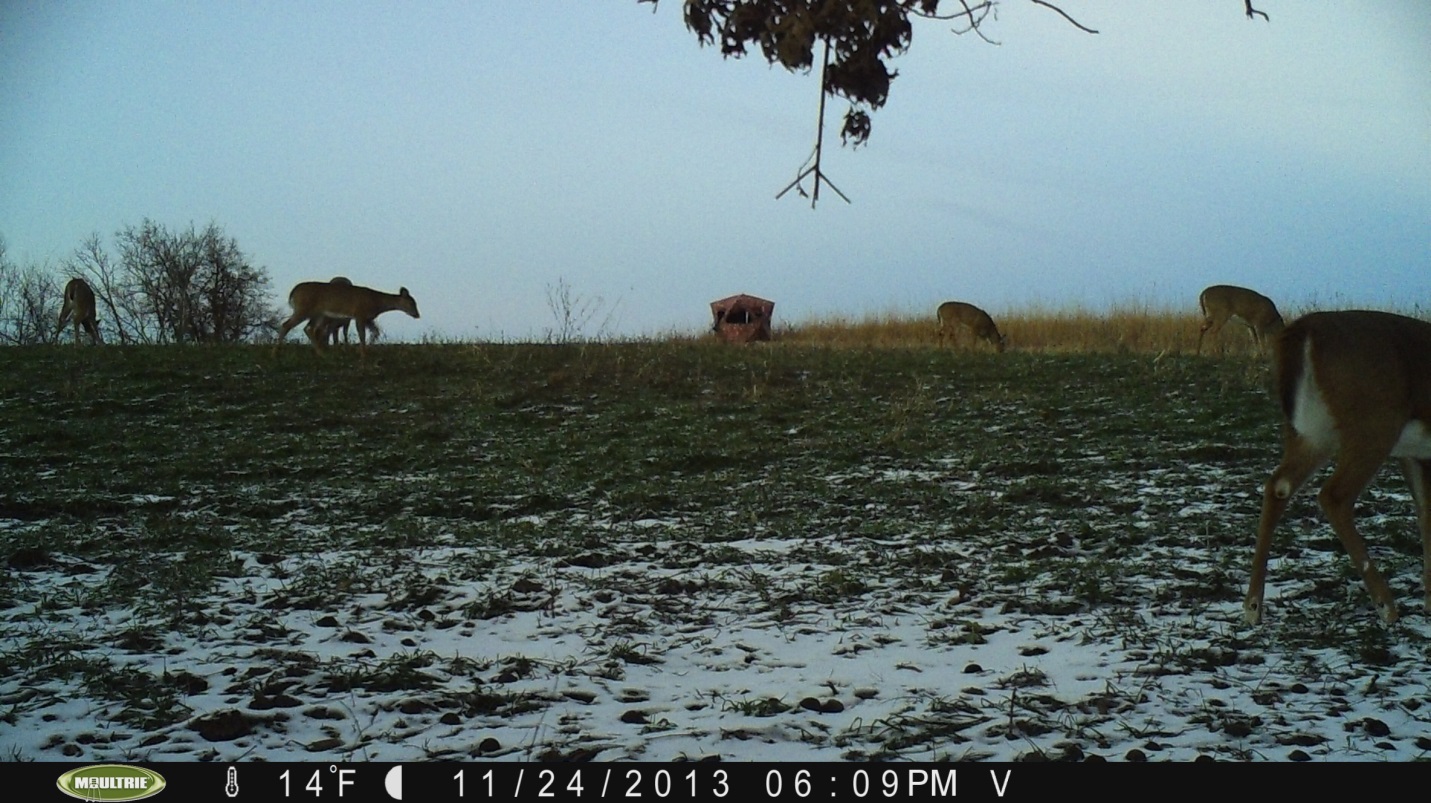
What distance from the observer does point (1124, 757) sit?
12.4 feet

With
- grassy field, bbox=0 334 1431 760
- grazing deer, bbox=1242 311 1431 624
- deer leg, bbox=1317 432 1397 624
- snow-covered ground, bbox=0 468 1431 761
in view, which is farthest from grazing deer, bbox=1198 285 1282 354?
deer leg, bbox=1317 432 1397 624

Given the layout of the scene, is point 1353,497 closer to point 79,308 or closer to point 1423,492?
point 1423,492

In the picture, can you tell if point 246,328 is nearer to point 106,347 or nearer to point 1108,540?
point 106,347

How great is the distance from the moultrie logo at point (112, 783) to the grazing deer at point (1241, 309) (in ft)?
59.0

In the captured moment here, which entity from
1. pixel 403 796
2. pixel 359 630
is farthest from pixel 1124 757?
pixel 359 630

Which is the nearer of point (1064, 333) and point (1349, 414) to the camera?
point (1349, 414)

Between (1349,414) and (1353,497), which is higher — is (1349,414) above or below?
above

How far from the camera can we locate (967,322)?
24250mm

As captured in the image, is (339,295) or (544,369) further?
(339,295)

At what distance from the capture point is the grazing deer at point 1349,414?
5340 millimetres

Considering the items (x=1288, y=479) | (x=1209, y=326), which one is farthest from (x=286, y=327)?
(x=1209, y=326)

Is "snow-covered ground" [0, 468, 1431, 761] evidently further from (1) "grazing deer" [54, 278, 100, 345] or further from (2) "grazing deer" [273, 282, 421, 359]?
(1) "grazing deer" [54, 278, 100, 345]

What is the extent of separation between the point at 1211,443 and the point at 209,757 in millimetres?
8670

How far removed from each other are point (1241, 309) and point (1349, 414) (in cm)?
1459
